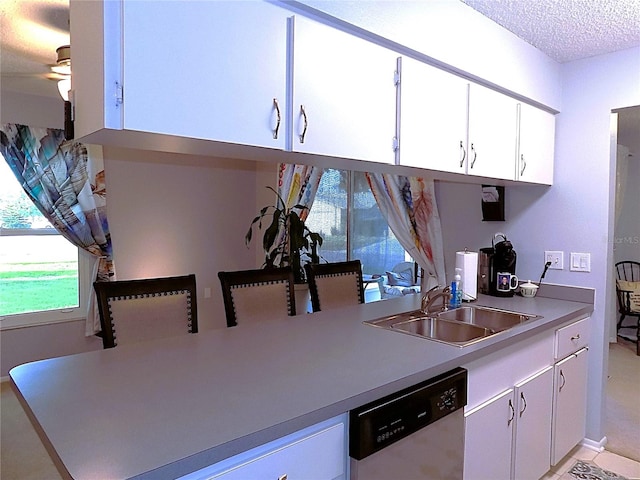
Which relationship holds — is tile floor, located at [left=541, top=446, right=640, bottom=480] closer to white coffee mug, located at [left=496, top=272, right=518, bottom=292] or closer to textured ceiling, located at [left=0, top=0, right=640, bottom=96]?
white coffee mug, located at [left=496, top=272, right=518, bottom=292]

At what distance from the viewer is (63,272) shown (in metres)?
4.14

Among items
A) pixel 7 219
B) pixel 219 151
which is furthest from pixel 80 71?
pixel 7 219

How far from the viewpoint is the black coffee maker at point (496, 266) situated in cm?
279

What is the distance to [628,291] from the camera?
4.75 m

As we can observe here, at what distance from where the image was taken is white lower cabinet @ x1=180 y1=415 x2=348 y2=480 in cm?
100

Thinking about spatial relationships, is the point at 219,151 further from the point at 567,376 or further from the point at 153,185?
the point at 153,185

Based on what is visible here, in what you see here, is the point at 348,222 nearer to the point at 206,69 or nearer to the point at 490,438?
the point at 490,438

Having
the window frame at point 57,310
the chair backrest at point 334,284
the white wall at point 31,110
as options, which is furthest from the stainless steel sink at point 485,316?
the white wall at point 31,110

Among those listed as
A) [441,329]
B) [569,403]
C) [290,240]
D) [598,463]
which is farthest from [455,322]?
[290,240]

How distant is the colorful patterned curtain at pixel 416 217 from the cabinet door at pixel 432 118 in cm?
135

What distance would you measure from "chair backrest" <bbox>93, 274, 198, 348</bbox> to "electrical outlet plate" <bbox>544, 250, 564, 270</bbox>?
2.20 metres

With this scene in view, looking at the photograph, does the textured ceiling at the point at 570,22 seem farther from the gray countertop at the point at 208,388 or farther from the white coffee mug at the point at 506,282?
the gray countertop at the point at 208,388

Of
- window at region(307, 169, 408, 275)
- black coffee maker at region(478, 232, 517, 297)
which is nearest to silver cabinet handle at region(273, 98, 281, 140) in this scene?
black coffee maker at region(478, 232, 517, 297)

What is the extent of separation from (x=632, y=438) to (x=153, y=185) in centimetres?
448
